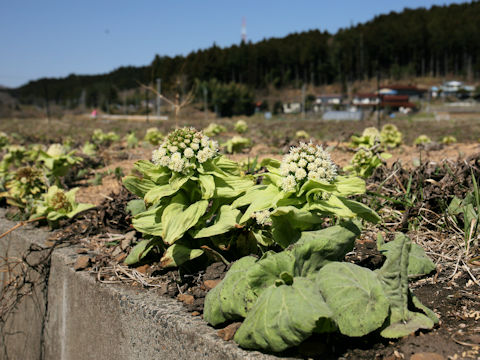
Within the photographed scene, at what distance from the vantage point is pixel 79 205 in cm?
338

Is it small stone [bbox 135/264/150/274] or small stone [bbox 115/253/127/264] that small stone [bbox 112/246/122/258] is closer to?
small stone [bbox 115/253/127/264]

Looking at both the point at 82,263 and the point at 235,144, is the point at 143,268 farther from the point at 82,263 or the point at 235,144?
the point at 235,144

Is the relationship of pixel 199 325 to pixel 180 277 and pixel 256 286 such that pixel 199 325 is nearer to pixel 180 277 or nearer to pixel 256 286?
pixel 256 286

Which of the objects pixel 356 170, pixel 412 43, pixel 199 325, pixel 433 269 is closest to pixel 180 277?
pixel 199 325

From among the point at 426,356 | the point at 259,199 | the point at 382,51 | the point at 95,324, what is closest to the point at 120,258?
the point at 95,324

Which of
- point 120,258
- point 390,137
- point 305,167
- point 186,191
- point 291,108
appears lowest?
point 120,258

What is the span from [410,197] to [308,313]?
178 centimetres

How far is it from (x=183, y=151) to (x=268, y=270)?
28.4 inches

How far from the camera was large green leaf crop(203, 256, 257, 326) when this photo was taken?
59.8 inches

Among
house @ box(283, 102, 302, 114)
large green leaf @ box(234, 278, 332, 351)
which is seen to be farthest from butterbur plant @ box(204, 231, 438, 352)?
house @ box(283, 102, 302, 114)

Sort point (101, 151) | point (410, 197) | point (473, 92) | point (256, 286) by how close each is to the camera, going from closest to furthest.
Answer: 1. point (256, 286)
2. point (410, 197)
3. point (101, 151)
4. point (473, 92)

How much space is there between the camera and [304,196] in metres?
1.75

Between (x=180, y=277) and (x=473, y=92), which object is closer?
(x=180, y=277)

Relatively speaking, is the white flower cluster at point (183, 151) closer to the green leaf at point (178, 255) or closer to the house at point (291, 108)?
the green leaf at point (178, 255)
